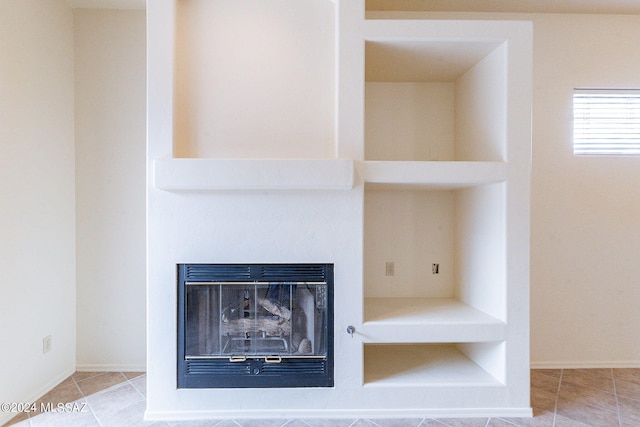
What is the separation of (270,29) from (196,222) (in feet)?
4.34

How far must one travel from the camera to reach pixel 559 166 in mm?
3027

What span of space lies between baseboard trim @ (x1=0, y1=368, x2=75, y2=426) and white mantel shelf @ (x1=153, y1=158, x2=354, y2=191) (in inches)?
66.2

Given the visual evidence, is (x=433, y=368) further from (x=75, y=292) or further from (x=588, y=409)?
(x=75, y=292)

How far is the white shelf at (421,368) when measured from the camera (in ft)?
7.69

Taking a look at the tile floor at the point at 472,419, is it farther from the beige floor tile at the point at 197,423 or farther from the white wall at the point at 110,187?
the white wall at the point at 110,187

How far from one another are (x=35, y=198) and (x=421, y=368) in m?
2.89

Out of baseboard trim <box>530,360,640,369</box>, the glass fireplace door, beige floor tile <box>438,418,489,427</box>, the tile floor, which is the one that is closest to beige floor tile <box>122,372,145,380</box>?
the tile floor

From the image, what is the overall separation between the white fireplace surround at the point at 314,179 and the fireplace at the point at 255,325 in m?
0.07

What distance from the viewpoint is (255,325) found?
2.32 meters

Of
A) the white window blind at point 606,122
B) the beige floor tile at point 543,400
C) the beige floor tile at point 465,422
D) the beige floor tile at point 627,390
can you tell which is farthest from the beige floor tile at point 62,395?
the white window blind at point 606,122

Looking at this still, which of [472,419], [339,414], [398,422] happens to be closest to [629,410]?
[472,419]

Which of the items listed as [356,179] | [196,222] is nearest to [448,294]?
[356,179]

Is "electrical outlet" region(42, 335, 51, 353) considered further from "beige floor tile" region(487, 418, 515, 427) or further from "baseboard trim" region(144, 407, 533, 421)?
"beige floor tile" region(487, 418, 515, 427)

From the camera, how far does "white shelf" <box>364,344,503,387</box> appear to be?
234cm
